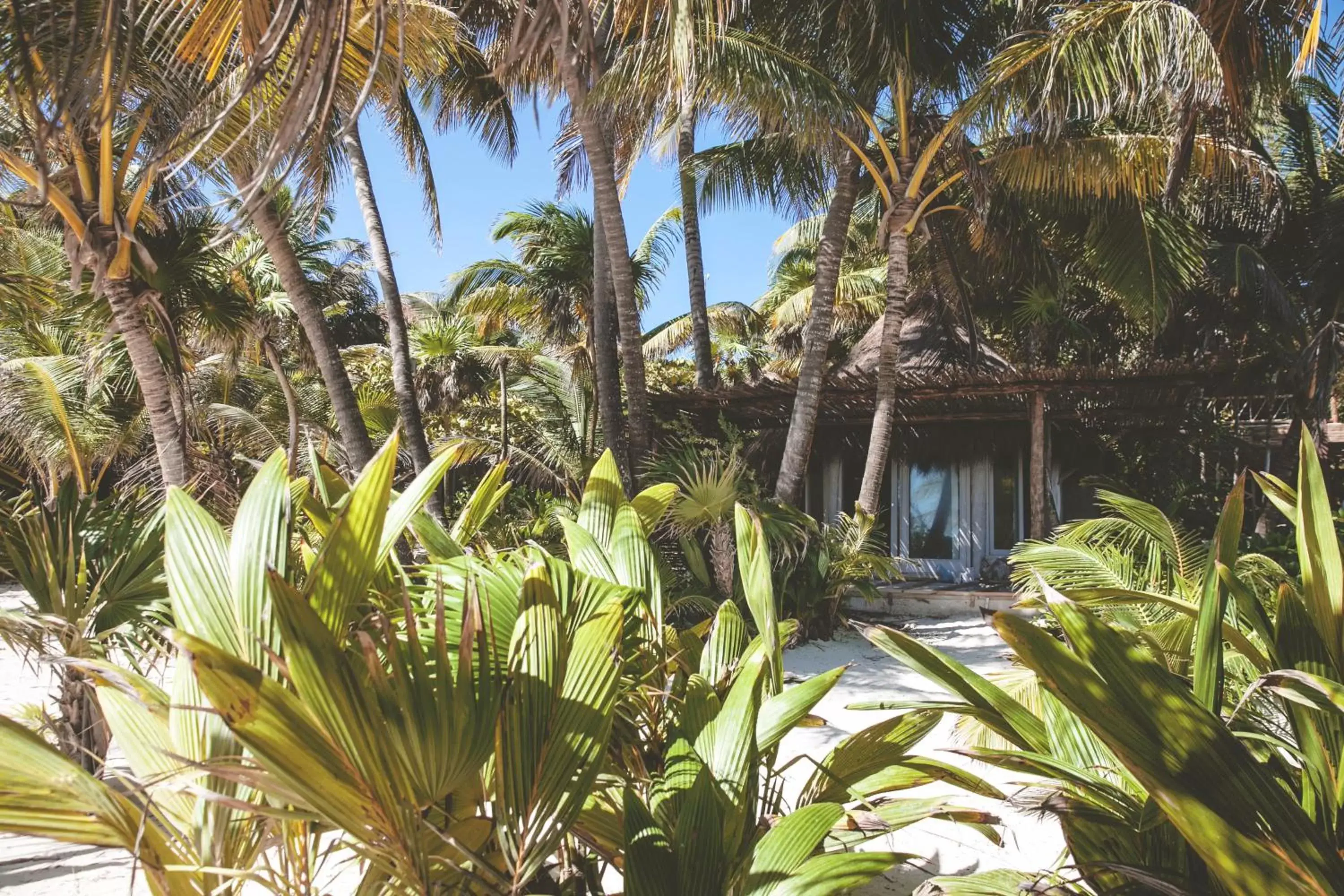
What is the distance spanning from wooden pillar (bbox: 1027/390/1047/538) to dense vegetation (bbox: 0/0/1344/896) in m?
1.62

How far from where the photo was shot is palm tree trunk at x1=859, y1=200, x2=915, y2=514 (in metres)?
8.95

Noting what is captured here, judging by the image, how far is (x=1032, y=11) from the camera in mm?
8570

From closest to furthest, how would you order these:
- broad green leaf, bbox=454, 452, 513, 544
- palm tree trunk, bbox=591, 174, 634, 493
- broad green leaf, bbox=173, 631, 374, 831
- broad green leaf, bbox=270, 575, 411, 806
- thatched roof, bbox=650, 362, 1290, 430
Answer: broad green leaf, bbox=173, 631, 374, 831, broad green leaf, bbox=270, 575, 411, 806, broad green leaf, bbox=454, 452, 513, 544, thatched roof, bbox=650, 362, 1290, 430, palm tree trunk, bbox=591, 174, 634, 493

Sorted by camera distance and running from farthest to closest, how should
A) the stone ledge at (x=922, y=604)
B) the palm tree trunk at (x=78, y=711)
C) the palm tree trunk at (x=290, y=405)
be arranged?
the stone ledge at (x=922, y=604) → the palm tree trunk at (x=290, y=405) → the palm tree trunk at (x=78, y=711)

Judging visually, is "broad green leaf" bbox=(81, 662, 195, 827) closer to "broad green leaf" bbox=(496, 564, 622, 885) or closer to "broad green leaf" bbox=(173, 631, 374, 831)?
"broad green leaf" bbox=(173, 631, 374, 831)

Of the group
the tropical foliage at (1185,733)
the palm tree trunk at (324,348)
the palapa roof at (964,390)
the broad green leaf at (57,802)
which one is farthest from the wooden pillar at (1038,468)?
the broad green leaf at (57,802)

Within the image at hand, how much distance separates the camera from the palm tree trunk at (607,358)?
9633 mm

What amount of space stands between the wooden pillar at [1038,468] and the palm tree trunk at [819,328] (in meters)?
3.07

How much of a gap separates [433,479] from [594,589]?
1.65 ft

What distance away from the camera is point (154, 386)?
5805 mm

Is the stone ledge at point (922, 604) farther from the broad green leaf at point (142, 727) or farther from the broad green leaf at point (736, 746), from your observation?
the broad green leaf at point (142, 727)

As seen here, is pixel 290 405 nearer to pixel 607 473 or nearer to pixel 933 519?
pixel 607 473

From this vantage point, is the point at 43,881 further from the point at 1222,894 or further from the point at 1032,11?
the point at 1032,11

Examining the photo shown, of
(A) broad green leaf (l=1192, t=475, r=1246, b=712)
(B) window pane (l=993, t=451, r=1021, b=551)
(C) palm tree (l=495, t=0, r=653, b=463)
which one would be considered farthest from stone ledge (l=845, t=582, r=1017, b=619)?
(A) broad green leaf (l=1192, t=475, r=1246, b=712)
